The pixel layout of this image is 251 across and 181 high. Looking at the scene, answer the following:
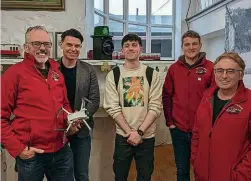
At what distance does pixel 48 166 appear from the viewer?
190 centimetres

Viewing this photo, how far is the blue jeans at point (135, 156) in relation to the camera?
93.5 inches

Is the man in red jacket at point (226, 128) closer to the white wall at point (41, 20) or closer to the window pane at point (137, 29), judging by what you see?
the white wall at point (41, 20)

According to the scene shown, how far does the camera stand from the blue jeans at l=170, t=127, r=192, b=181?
237 cm

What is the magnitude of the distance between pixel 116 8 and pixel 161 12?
2.55 feet

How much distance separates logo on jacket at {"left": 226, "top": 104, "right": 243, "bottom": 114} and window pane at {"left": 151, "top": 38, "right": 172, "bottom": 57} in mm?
3010

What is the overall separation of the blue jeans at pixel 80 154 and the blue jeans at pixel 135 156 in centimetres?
21

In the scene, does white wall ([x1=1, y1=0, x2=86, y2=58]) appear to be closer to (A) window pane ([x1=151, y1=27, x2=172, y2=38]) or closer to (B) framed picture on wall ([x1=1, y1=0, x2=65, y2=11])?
(B) framed picture on wall ([x1=1, y1=0, x2=65, y2=11])

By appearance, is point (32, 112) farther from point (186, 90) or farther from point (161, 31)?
point (161, 31)

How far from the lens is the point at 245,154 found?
1.75 metres

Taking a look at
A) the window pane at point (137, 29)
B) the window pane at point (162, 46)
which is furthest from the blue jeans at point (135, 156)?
the window pane at point (162, 46)

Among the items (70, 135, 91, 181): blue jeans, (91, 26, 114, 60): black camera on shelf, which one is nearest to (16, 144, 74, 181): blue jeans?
(70, 135, 91, 181): blue jeans

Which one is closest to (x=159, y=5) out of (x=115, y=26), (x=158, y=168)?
(x=115, y=26)

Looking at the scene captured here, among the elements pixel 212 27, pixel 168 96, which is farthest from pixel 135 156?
pixel 212 27

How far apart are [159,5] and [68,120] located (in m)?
3.23
